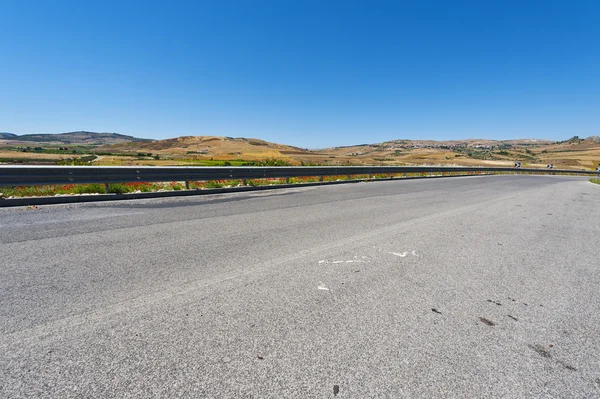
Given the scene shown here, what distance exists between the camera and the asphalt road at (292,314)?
201cm

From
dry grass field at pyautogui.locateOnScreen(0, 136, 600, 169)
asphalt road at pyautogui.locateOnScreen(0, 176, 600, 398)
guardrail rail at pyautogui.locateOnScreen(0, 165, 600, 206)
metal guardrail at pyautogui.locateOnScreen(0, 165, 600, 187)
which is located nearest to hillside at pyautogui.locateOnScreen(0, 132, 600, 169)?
dry grass field at pyautogui.locateOnScreen(0, 136, 600, 169)

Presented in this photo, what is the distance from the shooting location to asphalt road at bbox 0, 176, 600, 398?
2010 millimetres

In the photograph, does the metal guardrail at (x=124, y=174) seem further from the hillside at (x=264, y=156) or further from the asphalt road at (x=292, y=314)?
the hillside at (x=264, y=156)

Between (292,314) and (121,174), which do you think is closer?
(292,314)

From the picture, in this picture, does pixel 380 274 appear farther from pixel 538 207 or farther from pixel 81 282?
pixel 538 207

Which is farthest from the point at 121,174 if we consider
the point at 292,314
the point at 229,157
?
the point at 229,157

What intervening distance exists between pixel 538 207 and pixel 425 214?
16.7ft

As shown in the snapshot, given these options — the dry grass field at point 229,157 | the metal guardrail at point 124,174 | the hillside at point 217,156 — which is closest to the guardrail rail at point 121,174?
the metal guardrail at point 124,174

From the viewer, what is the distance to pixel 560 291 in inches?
140

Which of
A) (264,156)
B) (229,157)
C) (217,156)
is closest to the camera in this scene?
(229,157)

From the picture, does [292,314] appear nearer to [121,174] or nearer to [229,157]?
[121,174]

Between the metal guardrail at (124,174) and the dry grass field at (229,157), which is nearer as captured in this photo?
the metal guardrail at (124,174)

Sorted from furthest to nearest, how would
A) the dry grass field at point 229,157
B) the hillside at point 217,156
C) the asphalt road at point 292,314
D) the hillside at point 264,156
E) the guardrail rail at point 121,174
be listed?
the hillside at point 264,156 → the hillside at point 217,156 → the dry grass field at point 229,157 → the guardrail rail at point 121,174 → the asphalt road at point 292,314

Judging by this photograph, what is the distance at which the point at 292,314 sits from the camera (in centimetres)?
282
